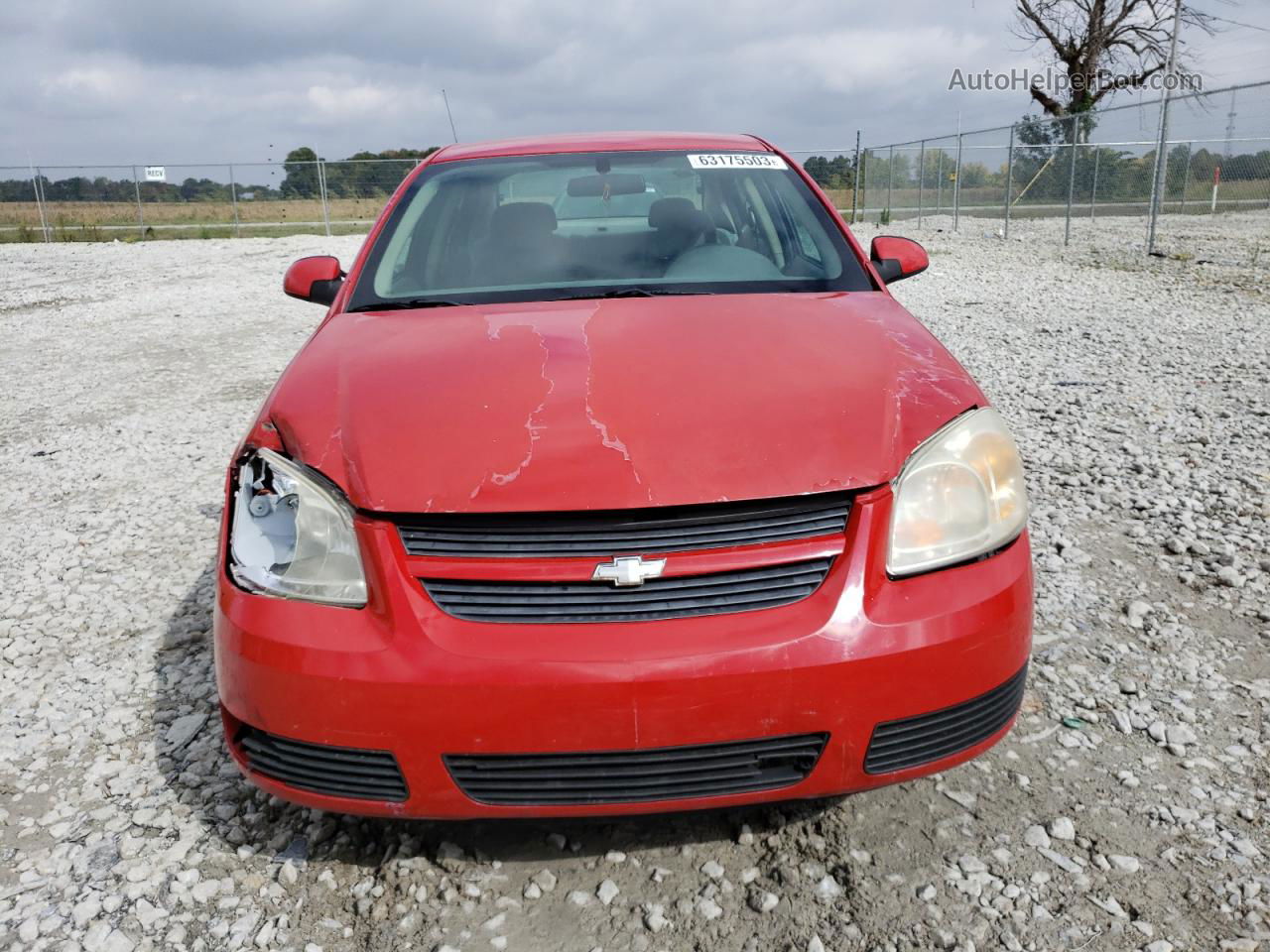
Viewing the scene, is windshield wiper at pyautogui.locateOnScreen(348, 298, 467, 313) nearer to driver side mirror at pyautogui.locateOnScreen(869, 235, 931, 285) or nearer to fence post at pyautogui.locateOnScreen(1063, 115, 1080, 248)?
driver side mirror at pyautogui.locateOnScreen(869, 235, 931, 285)

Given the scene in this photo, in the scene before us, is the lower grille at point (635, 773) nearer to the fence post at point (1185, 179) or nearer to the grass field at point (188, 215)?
the fence post at point (1185, 179)

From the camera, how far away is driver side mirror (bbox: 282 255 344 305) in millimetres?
3234

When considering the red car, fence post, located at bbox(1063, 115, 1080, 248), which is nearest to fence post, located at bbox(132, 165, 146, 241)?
fence post, located at bbox(1063, 115, 1080, 248)

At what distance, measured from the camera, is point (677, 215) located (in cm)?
311

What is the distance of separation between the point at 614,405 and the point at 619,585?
42 centimetres

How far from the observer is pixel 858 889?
200cm

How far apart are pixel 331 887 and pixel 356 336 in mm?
1287

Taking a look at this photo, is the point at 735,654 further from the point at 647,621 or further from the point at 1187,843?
the point at 1187,843

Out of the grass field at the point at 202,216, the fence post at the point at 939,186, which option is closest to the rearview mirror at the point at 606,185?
the fence post at the point at 939,186

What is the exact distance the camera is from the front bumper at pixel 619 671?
5.56 feet

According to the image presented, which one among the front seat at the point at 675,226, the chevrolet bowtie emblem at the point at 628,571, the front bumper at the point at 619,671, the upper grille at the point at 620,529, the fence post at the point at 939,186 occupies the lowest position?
the front bumper at the point at 619,671

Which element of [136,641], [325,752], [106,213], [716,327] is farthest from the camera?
[106,213]

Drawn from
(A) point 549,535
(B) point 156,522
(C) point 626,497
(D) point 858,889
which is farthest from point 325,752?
(B) point 156,522

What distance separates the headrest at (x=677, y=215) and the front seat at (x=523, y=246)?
320 mm
